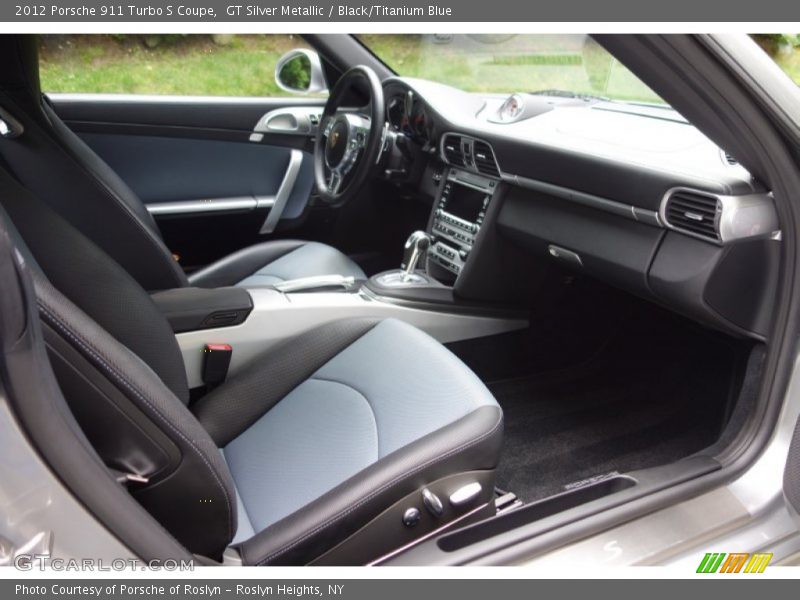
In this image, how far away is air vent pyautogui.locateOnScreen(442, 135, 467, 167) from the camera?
2.04 metres

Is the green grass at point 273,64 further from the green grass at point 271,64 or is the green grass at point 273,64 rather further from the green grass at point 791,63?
the green grass at point 791,63

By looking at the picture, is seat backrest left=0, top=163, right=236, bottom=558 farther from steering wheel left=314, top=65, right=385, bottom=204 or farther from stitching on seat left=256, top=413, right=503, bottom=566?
steering wheel left=314, top=65, right=385, bottom=204

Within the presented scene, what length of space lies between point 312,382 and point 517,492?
0.61 m

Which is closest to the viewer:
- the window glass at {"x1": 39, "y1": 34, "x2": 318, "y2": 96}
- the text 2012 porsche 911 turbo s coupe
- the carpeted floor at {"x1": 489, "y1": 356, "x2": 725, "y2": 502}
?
the text 2012 porsche 911 turbo s coupe

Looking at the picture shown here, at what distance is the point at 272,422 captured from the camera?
137cm

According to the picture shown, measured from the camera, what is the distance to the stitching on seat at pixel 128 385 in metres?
0.77

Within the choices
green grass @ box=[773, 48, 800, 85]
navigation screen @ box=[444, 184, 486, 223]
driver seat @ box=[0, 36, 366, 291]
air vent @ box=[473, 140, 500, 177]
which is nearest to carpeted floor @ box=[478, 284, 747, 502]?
navigation screen @ box=[444, 184, 486, 223]

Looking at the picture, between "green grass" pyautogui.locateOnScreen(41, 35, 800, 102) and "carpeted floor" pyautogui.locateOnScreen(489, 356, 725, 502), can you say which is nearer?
"carpeted floor" pyautogui.locateOnScreen(489, 356, 725, 502)

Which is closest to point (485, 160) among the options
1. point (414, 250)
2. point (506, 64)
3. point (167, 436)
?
point (414, 250)

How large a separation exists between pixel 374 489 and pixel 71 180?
942 mm

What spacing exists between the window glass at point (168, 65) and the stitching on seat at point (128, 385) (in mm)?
1253

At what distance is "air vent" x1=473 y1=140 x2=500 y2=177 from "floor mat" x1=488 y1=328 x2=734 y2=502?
640 millimetres

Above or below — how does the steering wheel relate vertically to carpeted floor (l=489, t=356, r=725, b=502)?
above

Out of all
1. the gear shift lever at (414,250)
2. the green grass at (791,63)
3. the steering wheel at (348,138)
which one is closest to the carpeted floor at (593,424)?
the gear shift lever at (414,250)
